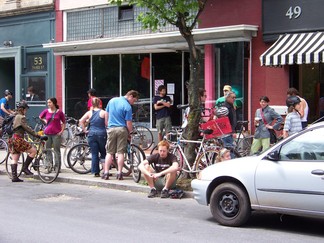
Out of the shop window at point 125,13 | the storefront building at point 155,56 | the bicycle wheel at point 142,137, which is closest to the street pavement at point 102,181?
the bicycle wheel at point 142,137

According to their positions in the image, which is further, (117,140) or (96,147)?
(96,147)

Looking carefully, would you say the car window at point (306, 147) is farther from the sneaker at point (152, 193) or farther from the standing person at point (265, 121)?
the standing person at point (265, 121)

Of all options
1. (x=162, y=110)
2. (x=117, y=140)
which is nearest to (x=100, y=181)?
(x=117, y=140)

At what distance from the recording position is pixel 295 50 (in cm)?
1330

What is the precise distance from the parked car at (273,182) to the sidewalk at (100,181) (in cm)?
244

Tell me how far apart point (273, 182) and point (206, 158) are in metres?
3.54

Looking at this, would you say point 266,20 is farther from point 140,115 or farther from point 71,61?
point 71,61

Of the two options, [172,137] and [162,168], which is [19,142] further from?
[162,168]

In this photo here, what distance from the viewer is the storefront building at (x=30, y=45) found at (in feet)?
67.6

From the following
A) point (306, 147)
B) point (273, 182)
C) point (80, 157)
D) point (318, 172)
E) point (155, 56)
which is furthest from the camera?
point (155, 56)

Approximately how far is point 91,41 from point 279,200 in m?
12.5

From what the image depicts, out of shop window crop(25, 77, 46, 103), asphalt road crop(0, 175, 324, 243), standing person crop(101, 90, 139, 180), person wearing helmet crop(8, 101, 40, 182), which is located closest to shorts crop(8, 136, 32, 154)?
person wearing helmet crop(8, 101, 40, 182)

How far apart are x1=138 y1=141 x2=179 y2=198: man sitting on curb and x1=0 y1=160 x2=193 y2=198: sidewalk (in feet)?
1.52

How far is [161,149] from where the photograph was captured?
9.92 m
